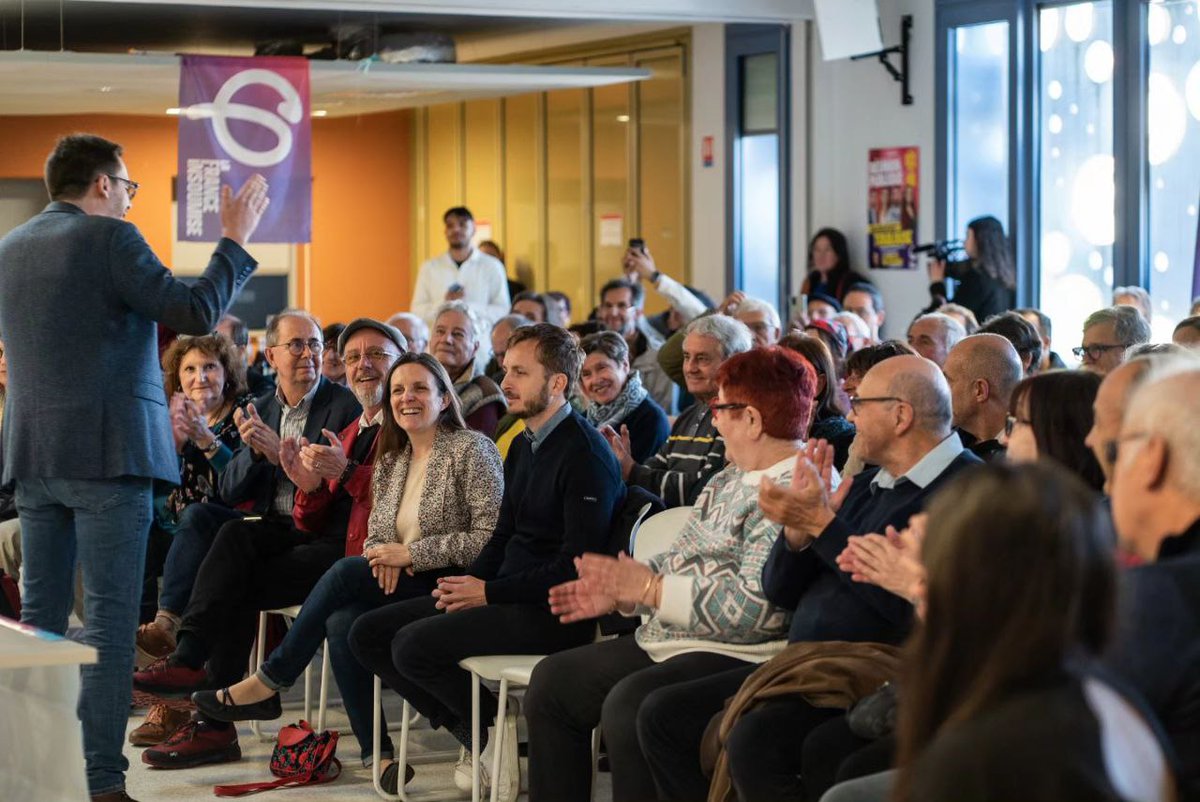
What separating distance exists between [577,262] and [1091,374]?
963 cm

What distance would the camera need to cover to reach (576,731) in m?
3.95

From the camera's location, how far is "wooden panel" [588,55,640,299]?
12055 mm

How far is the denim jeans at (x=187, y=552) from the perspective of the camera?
553 centimetres

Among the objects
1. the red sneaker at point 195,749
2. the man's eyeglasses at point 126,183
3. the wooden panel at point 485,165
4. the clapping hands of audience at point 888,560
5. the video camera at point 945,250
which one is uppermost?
the wooden panel at point 485,165

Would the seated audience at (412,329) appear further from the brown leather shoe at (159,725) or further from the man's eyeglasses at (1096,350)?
the man's eyeglasses at (1096,350)

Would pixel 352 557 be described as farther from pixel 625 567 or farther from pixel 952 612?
pixel 952 612

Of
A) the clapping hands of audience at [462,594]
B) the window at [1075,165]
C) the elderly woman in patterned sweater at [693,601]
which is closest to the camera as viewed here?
the elderly woman in patterned sweater at [693,601]

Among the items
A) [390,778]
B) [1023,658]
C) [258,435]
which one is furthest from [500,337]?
[1023,658]

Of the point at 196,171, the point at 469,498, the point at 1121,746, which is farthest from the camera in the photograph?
the point at 196,171

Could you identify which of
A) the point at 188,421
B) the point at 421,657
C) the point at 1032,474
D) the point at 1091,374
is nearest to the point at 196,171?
the point at 188,421

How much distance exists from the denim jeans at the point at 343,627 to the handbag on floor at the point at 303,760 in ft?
0.36

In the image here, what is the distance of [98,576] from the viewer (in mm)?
4078

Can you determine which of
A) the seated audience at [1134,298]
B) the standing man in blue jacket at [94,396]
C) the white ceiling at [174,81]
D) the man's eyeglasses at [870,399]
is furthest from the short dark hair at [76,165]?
the seated audience at [1134,298]

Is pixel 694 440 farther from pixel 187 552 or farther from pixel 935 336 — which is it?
pixel 187 552
